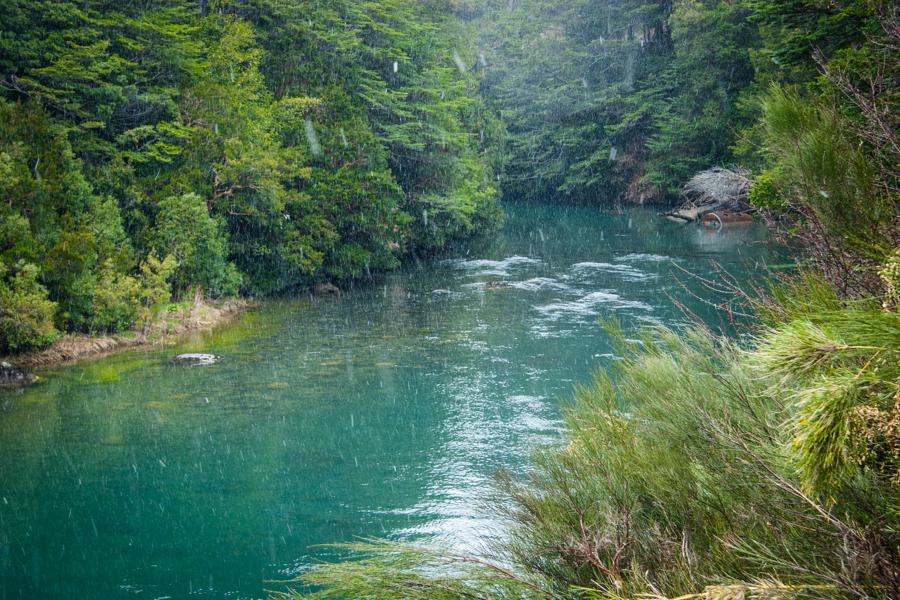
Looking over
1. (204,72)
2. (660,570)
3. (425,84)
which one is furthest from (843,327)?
(425,84)

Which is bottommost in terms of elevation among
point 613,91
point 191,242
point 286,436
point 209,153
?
point 286,436

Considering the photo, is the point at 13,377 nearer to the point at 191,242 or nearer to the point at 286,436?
the point at 191,242

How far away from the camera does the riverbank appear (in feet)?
47.7

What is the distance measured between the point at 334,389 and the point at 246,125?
9397mm

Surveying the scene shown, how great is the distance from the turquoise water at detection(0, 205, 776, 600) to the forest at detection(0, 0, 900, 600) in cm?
125

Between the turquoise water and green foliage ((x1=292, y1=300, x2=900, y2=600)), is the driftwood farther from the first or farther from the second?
green foliage ((x1=292, y1=300, x2=900, y2=600))

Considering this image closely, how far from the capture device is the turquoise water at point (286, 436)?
8320 millimetres

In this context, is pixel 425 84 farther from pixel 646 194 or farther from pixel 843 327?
pixel 843 327

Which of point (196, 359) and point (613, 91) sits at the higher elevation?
point (613, 91)

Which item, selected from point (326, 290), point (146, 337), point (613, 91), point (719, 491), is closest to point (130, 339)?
point (146, 337)

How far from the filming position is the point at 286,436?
1155cm

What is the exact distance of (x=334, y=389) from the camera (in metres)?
13.6

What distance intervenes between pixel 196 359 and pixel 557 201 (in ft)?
114

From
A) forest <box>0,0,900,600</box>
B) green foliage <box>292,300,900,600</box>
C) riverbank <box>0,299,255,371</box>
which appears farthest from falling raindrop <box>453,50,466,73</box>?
green foliage <box>292,300,900,600</box>
